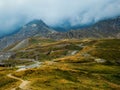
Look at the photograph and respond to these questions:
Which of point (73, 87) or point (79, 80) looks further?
point (79, 80)

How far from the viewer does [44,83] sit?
5856 inches

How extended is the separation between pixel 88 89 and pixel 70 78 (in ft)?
101

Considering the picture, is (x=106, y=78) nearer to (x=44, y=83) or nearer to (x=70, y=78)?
(x=70, y=78)

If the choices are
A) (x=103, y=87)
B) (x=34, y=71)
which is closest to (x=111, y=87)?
(x=103, y=87)

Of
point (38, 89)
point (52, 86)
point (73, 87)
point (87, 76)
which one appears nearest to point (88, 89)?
point (73, 87)

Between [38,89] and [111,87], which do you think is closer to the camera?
[38,89]

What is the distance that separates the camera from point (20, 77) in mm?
175625

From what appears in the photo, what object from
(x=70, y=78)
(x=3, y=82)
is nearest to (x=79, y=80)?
(x=70, y=78)

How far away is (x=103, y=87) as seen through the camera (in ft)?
525

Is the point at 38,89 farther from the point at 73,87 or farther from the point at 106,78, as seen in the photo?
the point at 106,78

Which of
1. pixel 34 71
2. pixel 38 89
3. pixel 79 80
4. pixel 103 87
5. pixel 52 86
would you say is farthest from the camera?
pixel 34 71

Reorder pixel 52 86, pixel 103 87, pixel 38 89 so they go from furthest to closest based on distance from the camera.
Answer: pixel 103 87
pixel 52 86
pixel 38 89

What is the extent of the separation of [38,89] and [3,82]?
41879mm

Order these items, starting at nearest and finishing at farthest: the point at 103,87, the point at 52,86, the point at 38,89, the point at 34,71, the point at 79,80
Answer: the point at 38,89, the point at 52,86, the point at 103,87, the point at 79,80, the point at 34,71
